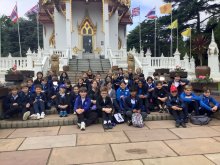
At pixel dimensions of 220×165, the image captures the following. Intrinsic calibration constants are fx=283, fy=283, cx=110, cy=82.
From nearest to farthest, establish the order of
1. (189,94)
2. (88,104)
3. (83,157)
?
(83,157) → (88,104) → (189,94)

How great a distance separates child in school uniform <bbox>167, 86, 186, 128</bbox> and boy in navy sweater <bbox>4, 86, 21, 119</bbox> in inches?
175

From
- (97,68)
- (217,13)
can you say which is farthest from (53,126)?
(217,13)

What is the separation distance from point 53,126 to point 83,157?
2.91 m


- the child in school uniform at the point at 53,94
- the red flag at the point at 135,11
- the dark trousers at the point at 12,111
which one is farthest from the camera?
the red flag at the point at 135,11

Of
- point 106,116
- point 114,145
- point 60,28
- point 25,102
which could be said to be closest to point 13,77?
point 25,102

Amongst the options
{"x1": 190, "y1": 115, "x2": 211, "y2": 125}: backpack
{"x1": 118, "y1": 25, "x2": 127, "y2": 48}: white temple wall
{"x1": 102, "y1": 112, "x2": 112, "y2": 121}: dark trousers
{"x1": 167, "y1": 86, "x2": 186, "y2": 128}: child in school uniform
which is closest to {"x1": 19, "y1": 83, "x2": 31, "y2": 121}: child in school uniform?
{"x1": 102, "y1": 112, "x2": 112, "y2": 121}: dark trousers

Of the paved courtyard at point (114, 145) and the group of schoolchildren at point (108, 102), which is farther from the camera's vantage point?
the group of schoolchildren at point (108, 102)

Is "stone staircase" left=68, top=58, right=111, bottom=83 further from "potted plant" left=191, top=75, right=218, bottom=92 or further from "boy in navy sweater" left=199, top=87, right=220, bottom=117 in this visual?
"boy in navy sweater" left=199, top=87, right=220, bottom=117

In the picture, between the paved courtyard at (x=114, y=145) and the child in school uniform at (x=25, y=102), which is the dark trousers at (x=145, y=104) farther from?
the child in school uniform at (x=25, y=102)

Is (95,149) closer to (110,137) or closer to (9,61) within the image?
(110,137)

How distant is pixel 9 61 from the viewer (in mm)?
21516

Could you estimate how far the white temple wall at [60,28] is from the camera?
28.8 metres

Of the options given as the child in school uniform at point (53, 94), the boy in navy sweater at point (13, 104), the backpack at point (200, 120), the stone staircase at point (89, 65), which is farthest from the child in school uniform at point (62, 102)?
the stone staircase at point (89, 65)

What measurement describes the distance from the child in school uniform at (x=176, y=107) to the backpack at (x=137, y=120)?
3.13ft
